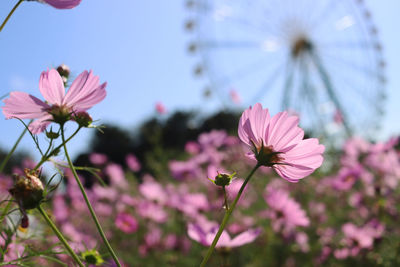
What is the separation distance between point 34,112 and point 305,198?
1985mm

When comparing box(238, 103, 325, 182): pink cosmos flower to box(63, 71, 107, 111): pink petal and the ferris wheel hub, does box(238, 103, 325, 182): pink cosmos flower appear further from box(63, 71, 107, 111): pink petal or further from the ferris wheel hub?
the ferris wheel hub

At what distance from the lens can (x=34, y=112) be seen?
35 centimetres

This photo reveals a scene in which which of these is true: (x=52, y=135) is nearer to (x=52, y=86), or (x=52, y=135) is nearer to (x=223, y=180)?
(x=52, y=86)

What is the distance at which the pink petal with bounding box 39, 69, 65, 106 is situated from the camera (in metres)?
0.34

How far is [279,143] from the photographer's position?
0.36 m

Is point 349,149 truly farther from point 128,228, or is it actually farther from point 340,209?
point 128,228

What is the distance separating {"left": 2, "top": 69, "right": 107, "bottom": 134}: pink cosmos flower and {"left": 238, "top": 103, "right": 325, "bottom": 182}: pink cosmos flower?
14 cm

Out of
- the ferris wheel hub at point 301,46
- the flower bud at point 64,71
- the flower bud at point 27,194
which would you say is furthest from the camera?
the ferris wheel hub at point 301,46

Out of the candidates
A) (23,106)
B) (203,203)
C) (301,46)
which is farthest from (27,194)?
(301,46)

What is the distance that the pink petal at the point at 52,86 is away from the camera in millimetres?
339

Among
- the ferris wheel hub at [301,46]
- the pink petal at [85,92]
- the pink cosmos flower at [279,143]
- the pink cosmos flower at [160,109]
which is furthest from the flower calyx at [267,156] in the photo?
the ferris wheel hub at [301,46]

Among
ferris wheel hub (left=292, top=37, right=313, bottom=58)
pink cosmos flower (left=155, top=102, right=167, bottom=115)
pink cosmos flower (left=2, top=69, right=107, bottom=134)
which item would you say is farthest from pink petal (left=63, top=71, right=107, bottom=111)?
ferris wheel hub (left=292, top=37, right=313, bottom=58)

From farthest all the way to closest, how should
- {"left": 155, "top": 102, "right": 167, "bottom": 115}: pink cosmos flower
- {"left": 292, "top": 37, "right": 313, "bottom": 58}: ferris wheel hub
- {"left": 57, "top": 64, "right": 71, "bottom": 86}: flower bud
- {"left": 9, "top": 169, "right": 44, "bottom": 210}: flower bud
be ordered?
{"left": 292, "top": 37, "right": 313, "bottom": 58}: ferris wheel hub
{"left": 155, "top": 102, "right": 167, "bottom": 115}: pink cosmos flower
{"left": 57, "top": 64, "right": 71, "bottom": 86}: flower bud
{"left": 9, "top": 169, "right": 44, "bottom": 210}: flower bud

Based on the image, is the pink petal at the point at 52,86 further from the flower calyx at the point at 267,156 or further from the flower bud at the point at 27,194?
the flower calyx at the point at 267,156
